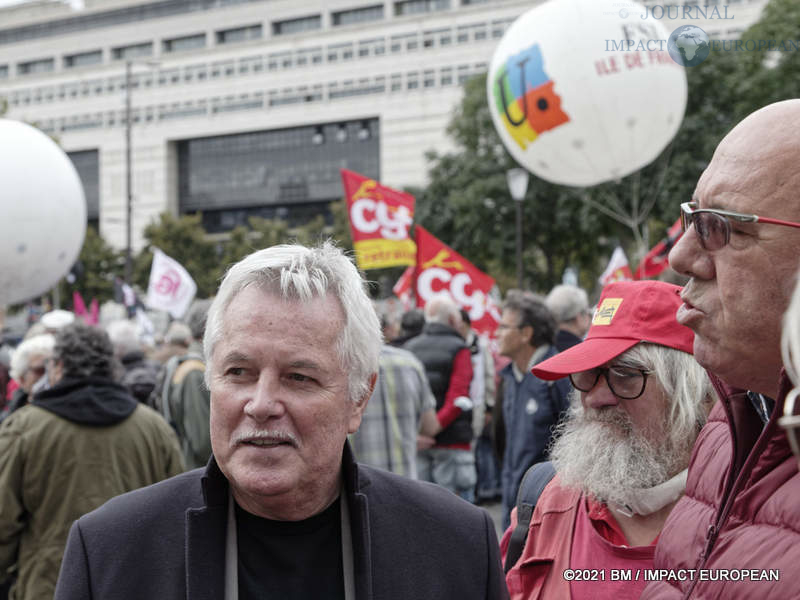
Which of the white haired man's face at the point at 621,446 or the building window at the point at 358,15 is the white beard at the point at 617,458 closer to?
the white haired man's face at the point at 621,446

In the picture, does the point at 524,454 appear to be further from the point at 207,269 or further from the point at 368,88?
the point at 368,88

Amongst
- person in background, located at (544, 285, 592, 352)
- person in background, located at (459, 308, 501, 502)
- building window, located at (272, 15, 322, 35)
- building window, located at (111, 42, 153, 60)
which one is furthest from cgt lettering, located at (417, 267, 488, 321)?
building window, located at (111, 42, 153, 60)

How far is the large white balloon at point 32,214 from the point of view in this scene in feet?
25.0

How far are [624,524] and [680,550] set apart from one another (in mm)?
776

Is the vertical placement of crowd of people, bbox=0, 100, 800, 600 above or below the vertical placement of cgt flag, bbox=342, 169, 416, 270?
below

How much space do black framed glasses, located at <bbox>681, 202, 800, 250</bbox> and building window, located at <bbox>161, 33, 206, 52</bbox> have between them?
82.1m

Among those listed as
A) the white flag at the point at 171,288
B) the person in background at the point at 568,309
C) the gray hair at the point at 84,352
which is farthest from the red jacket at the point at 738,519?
the white flag at the point at 171,288

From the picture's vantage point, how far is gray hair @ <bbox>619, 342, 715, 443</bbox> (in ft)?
8.60

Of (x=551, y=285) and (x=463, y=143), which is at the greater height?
(x=463, y=143)

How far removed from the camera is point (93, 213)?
8100 centimetres

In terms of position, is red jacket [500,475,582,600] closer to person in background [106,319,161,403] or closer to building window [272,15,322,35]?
person in background [106,319,161,403]

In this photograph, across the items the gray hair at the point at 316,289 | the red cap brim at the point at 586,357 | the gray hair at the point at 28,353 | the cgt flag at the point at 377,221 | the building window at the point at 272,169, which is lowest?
the gray hair at the point at 28,353

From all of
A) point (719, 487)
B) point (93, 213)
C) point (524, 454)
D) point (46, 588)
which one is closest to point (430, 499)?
point (719, 487)

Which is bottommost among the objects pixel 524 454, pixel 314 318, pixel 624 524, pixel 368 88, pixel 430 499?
pixel 524 454
